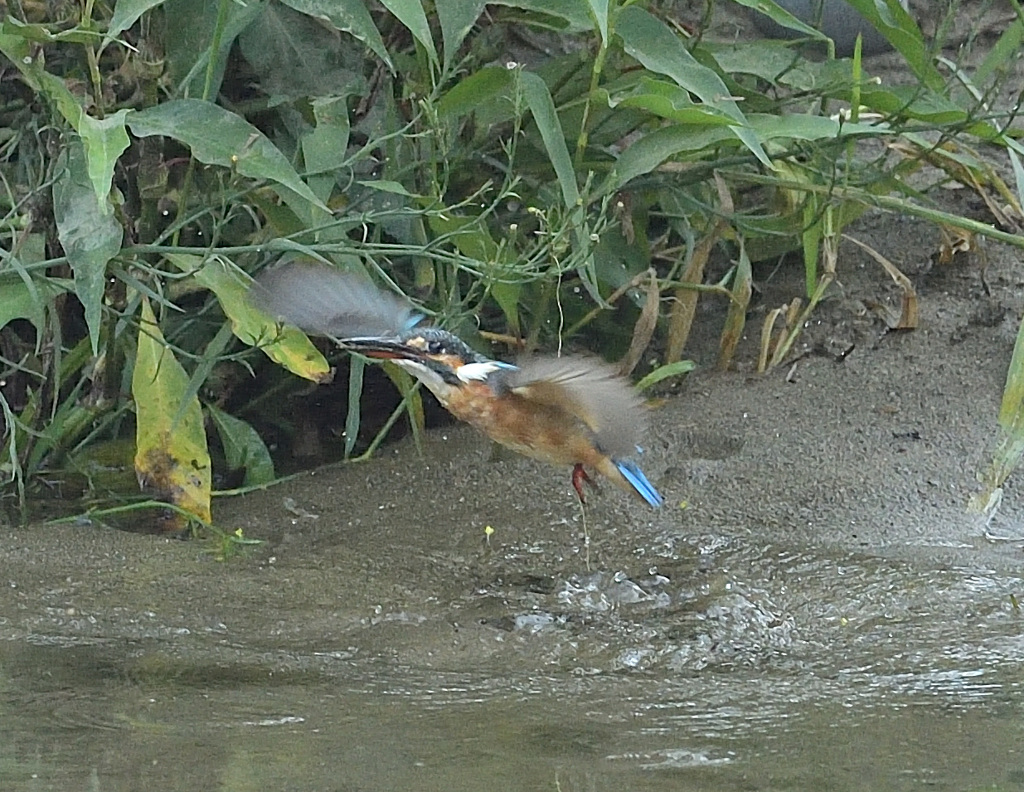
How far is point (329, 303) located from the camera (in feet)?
10.2

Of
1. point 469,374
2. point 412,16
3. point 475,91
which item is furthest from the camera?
point 475,91

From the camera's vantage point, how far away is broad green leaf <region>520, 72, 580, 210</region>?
3.10 m

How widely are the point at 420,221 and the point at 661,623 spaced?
3.10ft

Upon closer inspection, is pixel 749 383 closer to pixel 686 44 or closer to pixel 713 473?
pixel 713 473

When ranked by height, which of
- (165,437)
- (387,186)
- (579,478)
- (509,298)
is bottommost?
(165,437)

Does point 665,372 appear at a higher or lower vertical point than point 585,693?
higher

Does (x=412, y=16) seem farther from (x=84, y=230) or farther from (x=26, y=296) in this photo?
(x=26, y=296)

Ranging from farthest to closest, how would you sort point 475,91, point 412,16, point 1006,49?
point 1006,49, point 475,91, point 412,16

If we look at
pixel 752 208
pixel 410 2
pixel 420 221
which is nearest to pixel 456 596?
pixel 420 221

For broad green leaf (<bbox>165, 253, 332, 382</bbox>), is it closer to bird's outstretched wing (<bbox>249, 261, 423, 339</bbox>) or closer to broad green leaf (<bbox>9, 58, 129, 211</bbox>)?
bird's outstretched wing (<bbox>249, 261, 423, 339</bbox>)

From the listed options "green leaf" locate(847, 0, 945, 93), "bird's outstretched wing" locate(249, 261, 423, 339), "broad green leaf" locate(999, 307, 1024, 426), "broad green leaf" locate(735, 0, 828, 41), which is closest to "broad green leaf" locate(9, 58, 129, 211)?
"bird's outstretched wing" locate(249, 261, 423, 339)

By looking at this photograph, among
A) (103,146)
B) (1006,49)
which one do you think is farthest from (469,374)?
(1006,49)

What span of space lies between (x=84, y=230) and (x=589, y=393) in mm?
913

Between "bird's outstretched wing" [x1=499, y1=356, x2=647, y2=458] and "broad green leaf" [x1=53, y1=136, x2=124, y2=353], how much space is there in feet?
2.40
